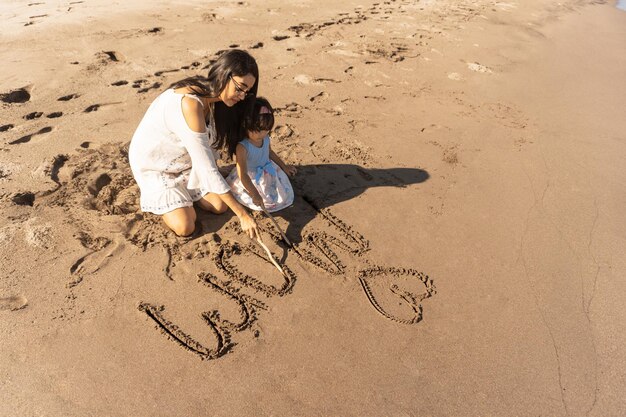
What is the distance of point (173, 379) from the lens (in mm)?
2045

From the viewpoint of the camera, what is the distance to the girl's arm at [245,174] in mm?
2830

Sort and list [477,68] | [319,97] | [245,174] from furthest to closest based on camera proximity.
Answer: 1. [477,68]
2. [319,97]
3. [245,174]

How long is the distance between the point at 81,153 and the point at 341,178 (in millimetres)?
2079

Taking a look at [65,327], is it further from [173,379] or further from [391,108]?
[391,108]

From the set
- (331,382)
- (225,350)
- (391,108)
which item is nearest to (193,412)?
(225,350)

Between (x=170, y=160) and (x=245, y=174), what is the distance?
0.49m

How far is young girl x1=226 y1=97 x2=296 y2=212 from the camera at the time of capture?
9.24 ft

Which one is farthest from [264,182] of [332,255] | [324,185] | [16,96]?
[16,96]

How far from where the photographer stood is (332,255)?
9.13 ft

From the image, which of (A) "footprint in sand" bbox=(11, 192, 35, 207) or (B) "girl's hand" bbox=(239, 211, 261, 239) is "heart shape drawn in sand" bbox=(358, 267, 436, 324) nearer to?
(B) "girl's hand" bbox=(239, 211, 261, 239)

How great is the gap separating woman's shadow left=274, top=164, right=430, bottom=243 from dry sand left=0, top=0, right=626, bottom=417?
19mm

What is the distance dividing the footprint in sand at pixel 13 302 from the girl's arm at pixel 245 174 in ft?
4.56

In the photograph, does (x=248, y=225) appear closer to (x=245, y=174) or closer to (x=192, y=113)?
(x=245, y=174)

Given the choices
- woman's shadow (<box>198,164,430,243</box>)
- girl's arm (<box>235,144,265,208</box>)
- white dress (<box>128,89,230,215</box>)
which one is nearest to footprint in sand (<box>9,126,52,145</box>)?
white dress (<box>128,89,230,215</box>)
